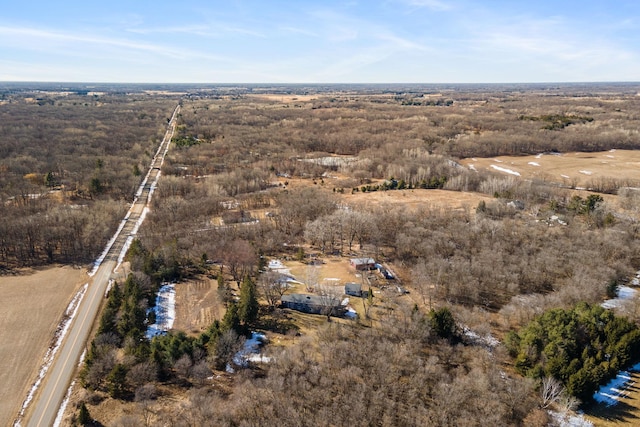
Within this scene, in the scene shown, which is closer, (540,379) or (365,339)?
(540,379)

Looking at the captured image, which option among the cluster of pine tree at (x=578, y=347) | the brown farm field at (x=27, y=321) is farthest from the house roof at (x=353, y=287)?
the brown farm field at (x=27, y=321)

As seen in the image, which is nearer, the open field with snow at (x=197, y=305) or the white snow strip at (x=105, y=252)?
the open field with snow at (x=197, y=305)

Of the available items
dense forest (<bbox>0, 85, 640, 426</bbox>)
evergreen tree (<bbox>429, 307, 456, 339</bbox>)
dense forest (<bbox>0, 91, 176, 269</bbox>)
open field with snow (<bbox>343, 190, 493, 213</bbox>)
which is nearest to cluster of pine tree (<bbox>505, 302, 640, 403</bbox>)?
dense forest (<bbox>0, 85, 640, 426</bbox>)

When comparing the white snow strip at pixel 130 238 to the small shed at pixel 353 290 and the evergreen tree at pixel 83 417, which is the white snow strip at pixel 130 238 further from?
the small shed at pixel 353 290

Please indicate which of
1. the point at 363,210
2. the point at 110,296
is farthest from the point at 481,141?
the point at 110,296

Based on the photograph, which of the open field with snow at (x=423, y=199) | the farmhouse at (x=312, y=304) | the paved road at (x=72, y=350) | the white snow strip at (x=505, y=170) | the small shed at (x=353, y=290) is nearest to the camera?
the paved road at (x=72, y=350)

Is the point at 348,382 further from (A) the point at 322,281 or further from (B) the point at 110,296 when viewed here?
(B) the point at 110,296

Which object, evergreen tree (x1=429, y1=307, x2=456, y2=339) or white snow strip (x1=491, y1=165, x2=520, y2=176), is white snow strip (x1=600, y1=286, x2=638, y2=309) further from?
white snow strip (x1=491, y1=165, x2=520, y2=176)

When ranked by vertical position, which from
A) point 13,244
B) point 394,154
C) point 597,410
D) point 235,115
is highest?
point 235,115
